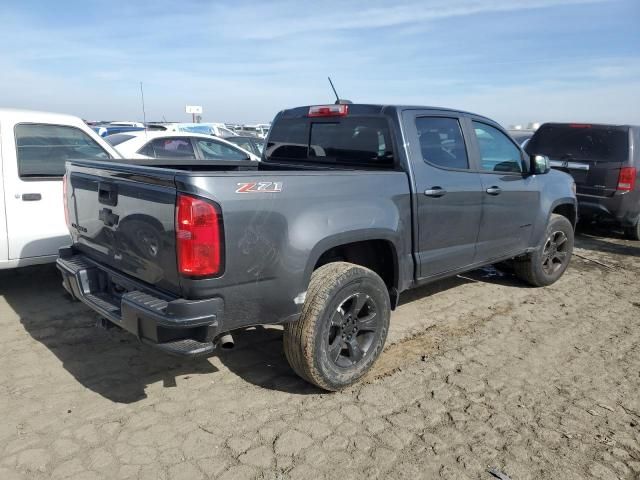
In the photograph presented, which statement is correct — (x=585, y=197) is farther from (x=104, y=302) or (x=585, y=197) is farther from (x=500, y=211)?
(x=104, y=302)

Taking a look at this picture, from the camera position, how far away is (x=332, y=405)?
3.19 meters

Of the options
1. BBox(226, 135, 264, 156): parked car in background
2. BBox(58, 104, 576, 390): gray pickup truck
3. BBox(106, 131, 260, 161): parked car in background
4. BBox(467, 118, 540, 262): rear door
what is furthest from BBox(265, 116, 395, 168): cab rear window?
BBox(226, 135, 264, 156): parked car in background

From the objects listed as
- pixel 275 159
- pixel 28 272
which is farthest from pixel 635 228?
pixel 28 272

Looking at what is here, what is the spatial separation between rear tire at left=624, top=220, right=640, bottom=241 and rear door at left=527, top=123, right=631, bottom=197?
1.09 meters

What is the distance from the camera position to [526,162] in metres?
4.92

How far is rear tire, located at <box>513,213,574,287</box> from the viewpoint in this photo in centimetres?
541

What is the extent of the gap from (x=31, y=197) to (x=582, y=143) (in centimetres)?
731

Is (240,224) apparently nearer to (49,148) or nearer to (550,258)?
(49,148)

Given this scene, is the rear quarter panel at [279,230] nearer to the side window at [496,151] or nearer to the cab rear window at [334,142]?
the cab rear window at [334,142]

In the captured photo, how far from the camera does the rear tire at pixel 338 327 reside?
10.00 feet

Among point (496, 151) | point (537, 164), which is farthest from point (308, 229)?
point (537, 164)

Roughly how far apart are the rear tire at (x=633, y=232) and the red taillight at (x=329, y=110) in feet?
20.1

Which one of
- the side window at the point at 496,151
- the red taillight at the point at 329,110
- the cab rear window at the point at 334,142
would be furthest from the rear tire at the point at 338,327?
the side window at the point at 496,151

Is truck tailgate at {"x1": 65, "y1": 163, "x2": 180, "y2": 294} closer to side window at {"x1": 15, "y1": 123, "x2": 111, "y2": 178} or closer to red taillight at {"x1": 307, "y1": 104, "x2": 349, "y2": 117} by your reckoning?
side window at {"x1": 15, "y1": 123, "x2": 111, "y2": 178}
